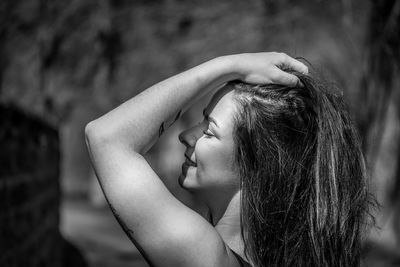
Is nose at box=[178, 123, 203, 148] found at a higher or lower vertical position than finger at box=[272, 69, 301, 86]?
lower

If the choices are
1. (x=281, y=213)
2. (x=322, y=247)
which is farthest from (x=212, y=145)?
(x=322, y=247)

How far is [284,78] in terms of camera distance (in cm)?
161

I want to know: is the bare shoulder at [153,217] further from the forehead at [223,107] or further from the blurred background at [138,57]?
the blurred background at [138,57]

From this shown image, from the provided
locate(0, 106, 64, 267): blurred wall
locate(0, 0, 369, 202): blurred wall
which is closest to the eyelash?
locate(0, 106, 64, 267): blurred wall

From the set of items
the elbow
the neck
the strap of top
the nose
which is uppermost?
the elbow

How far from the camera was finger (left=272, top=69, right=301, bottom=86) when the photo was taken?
1.61m

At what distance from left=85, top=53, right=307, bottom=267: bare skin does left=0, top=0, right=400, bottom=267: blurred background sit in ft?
7.36

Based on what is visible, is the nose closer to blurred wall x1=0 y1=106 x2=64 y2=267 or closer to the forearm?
the forearm

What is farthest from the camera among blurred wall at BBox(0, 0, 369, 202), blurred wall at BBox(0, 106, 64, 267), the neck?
blurred wall at BBox(0, 0, 369, 202)

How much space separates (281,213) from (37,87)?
4.88 meters

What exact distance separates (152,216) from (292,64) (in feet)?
1.78

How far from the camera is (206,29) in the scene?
7094 mm

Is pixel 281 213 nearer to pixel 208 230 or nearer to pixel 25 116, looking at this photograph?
pixel 208 230

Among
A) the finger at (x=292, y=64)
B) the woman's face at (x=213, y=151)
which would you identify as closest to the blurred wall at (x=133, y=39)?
the finger at (x=292, y=64)
